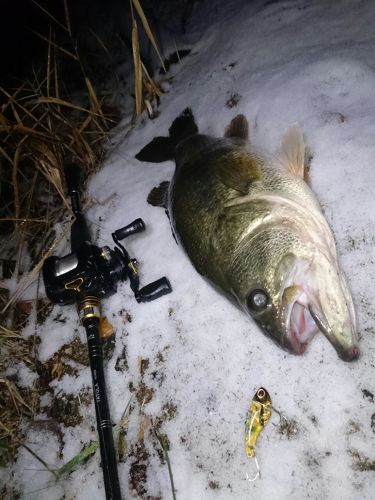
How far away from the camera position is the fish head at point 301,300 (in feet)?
5.48

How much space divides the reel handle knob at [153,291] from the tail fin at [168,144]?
1.22 metres

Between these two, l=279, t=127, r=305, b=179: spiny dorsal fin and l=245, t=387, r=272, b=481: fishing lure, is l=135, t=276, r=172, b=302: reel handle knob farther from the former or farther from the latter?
l=279, t=127, r=305, b=179: spiny dorsal fin

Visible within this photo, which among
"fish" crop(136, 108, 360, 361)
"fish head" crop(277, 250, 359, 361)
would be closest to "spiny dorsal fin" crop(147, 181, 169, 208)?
"fish" crop(136, 108, 360, 361)

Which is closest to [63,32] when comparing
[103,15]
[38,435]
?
[103,15]

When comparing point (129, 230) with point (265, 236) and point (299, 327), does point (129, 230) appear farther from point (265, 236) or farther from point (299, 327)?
point (299, 327)

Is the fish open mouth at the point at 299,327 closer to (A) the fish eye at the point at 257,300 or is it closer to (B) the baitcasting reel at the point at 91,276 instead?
(A) the fish eye at the point at 257,300

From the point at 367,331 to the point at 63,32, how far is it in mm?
5037

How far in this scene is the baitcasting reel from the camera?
7.96 ft

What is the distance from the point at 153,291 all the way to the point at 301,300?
1.04m

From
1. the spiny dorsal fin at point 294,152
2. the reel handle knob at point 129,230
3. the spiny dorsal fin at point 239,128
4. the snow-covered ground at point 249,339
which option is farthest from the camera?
the spiny dorsal fin at point 239,128

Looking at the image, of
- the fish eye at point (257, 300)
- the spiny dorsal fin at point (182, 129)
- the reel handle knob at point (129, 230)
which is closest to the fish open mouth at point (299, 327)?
the fish eye at point (257, 300)

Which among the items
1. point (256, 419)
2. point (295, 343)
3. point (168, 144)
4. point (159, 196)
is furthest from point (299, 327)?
point (168, 144)

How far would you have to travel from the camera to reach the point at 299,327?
1.79 metres

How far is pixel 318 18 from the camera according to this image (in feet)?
10.2
